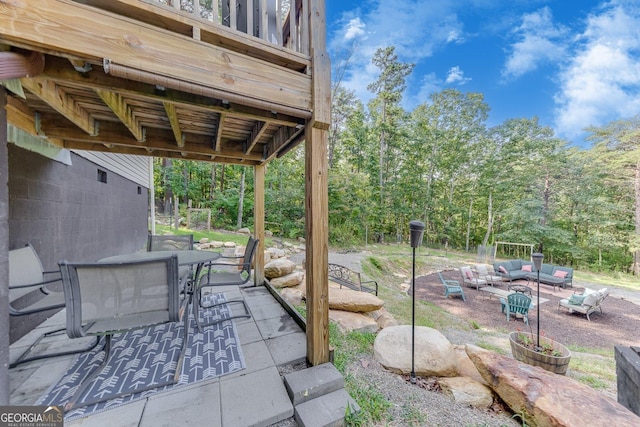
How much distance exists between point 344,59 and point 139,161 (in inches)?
486

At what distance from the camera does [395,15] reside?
11125 millimetres

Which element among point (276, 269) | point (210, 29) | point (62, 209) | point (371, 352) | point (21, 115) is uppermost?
point (210, 29)

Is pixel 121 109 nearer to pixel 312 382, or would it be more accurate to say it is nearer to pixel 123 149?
pixel 123 149

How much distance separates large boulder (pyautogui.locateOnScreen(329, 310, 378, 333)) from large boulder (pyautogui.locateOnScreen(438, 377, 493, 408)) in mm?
1009

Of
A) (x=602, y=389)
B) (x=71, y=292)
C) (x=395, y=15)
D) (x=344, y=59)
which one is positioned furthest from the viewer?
(x=344, y=59)

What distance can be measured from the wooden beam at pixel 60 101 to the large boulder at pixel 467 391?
347 cm

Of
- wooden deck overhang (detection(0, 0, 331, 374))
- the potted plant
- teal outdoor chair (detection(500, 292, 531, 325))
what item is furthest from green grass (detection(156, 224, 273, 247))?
teal outdoor chair (detection(500, 292, 531, 325))

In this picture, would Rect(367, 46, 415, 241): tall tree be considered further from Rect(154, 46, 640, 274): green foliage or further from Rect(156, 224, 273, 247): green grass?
Rect(156, 224, 273, 247): green grass

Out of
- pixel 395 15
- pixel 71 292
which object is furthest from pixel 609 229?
pixel 71 292

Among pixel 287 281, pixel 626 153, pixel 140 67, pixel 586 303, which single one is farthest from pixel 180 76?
pixel 626 153

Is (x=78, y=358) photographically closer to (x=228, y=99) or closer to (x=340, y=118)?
(x=228, y=99)

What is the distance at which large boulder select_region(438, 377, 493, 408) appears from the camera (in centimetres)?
178

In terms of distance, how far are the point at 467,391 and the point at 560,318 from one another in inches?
254

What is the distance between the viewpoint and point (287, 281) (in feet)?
13.7
